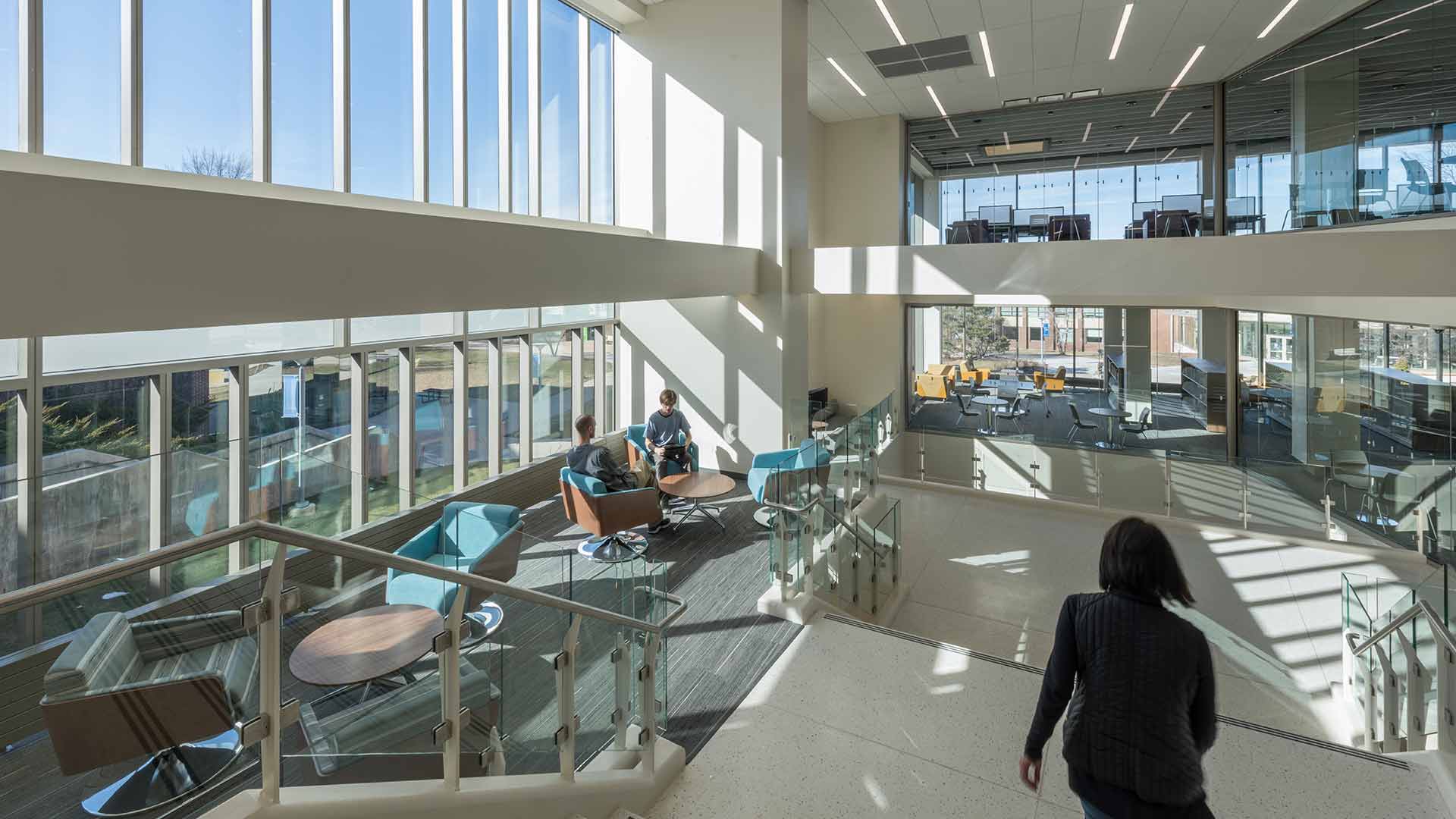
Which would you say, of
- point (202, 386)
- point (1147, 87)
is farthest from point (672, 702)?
point (1147, 87)

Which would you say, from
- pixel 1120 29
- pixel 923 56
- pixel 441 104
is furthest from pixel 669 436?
pixel 1120 29

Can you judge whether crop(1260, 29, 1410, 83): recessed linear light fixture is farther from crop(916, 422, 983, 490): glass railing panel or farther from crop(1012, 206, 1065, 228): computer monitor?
crop(916, 422, 983, 490): glass railing panel

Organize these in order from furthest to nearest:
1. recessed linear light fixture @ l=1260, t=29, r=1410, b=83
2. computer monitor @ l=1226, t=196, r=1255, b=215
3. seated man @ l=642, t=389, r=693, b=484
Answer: computer monitor @ l=1226, t=196, r=1255, b=215, recessed linear light fixture @ l=1260, t=29, r=1410, b=83, seated man @ l=642, t=389, r=693, b=484

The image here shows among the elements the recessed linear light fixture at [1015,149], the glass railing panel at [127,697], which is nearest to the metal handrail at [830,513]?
the glass railing panel at [127,697]

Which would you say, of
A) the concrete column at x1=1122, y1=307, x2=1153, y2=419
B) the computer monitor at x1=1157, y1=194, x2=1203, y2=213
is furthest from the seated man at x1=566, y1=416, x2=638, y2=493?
the computer monitor at x1=1157, y1=194, x2=1203, y2=213

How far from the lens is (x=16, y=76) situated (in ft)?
13.8

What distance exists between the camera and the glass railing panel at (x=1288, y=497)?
8.45 metres

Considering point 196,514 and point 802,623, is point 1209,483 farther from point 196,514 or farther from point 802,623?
point 196,514

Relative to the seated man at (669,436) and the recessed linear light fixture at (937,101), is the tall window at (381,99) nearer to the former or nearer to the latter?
the seated man at (669,436)

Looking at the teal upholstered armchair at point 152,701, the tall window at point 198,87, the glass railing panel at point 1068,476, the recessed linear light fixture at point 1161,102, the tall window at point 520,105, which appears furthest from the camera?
the recessed linear light fixture at point 1161,102

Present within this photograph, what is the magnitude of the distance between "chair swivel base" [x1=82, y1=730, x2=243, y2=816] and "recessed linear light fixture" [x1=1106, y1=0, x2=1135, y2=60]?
460 inches

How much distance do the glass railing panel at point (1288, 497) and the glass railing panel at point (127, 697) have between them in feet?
33.2

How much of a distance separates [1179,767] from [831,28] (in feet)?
34.1

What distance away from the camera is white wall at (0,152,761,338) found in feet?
11.1
